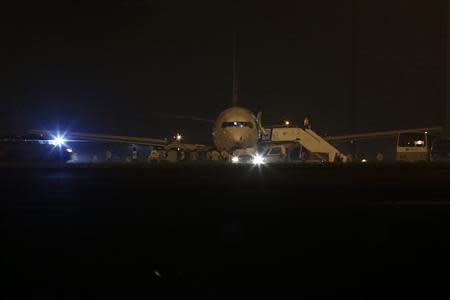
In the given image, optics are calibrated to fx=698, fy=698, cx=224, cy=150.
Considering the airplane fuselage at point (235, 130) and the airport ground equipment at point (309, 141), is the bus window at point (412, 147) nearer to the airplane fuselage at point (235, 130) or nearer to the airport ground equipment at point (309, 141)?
the airport ground equipment at point (309, 141)

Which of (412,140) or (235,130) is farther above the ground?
(235,130)

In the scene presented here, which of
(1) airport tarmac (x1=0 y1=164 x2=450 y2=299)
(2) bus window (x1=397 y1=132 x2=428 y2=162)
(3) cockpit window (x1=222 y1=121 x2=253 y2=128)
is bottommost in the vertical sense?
(1) airport tarmac (x1=0 y1=164 x2=450 y2=299)

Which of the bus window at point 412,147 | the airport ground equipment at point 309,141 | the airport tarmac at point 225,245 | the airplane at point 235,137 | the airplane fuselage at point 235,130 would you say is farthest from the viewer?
the airport ground equipment at point 309,141

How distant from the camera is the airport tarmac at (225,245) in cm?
618

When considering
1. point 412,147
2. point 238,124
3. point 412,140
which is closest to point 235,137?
point 238,124

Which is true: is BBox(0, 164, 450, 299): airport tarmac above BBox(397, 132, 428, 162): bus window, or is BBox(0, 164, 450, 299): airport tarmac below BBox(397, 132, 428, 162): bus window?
below

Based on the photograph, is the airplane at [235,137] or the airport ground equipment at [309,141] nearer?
the airplane at [235,137]

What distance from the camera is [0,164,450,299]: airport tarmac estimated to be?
618 cm

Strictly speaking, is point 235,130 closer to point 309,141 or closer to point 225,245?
point 309,141

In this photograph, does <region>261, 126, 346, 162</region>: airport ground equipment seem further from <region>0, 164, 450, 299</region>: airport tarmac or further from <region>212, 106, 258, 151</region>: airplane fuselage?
<region>0, 164, 450, 299</region>: airport tarmac

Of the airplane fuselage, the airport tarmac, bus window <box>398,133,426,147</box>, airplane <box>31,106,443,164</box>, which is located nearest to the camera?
the airport tarmac

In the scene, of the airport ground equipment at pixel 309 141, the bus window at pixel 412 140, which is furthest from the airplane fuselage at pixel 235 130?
the bus window at pixel 412 140

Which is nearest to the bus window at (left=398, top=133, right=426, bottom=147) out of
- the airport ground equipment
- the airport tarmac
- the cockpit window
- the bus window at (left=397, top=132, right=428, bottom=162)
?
the bus window at (left=397, top=132, right=428, bottom=162)

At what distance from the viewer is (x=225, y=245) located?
314 inches
